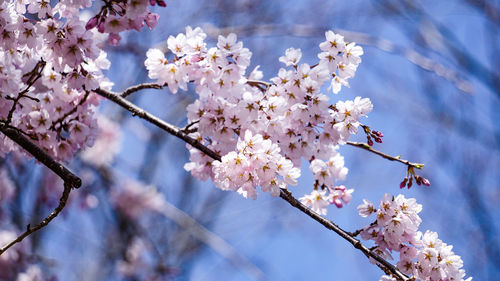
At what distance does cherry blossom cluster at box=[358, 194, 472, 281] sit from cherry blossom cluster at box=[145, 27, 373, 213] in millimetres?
418

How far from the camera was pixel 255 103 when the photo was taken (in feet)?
6.82

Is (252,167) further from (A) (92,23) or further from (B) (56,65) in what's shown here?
(B) (56,65)

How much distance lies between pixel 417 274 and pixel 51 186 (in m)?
4.45

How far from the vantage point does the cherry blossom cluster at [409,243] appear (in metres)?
2.05

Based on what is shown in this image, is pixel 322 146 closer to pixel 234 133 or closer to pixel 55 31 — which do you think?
pixel 234 133

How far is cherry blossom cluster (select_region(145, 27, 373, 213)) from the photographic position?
2.06m

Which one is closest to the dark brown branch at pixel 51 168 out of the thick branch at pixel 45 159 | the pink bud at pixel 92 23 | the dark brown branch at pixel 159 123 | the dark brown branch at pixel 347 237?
the thick branch at pixel 45 159

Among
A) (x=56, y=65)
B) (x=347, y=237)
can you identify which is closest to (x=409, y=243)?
(x=347, y=237)

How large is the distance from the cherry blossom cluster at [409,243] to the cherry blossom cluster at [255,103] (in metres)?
0.42

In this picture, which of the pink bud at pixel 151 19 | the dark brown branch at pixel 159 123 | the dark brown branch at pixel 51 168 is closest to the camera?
the dark brown branch at pixel 51 168

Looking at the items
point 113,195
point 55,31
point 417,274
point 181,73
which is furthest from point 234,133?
point 113,195

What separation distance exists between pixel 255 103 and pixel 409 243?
1.01 m

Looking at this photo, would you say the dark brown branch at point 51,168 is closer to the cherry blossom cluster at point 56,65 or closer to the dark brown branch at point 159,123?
the cherry blossom cluster at point 56,65

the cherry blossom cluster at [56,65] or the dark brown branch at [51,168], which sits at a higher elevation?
the cherry blossom cluster at [56,65]
